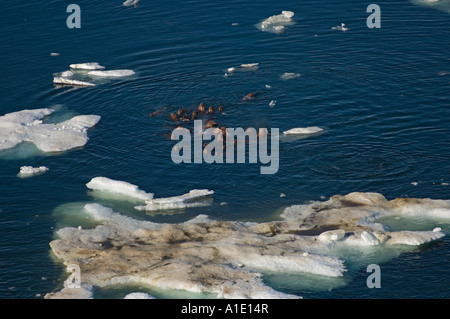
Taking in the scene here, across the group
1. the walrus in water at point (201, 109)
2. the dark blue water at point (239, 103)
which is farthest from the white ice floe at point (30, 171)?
the walrus in water at point (201, 109)

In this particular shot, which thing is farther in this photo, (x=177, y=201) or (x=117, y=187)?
(x=117, y=187)

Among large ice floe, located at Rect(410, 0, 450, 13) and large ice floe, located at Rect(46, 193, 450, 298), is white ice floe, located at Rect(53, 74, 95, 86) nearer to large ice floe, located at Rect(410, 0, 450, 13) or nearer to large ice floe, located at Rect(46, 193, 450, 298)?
large ice floe, located at Rect(46, 193, 450, 298)

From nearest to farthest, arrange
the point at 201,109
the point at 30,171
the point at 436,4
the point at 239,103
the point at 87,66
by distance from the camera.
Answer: the point at 30,171 → the point at 201,109 → the point at 239,103 → the point at 87,66 → the point at 436,4

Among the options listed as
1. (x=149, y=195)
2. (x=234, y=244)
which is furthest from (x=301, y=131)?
(x=234, y=244)

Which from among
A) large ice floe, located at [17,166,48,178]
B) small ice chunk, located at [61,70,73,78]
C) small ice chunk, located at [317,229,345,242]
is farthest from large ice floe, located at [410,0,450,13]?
large ice floe, located at [17,166,48,178]

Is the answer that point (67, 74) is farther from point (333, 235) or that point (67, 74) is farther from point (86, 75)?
point (333, 235)
